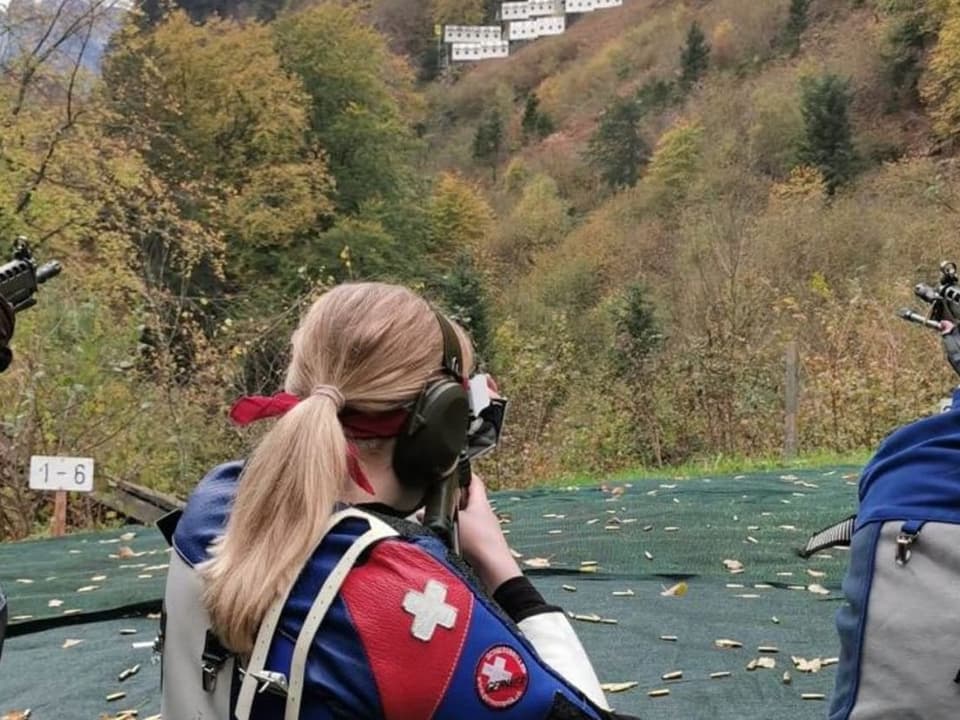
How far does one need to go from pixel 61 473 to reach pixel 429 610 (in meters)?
4.67

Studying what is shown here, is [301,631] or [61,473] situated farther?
[61,473]

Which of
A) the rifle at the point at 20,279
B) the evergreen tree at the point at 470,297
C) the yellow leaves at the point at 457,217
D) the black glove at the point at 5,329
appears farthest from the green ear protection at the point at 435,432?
the yellow leaves at the point at 457,217

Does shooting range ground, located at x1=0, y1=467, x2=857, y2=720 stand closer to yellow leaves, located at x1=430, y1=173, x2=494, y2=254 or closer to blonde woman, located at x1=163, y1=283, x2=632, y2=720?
blonde woman, located at x1=163, y1=283, x2=632, y2=720

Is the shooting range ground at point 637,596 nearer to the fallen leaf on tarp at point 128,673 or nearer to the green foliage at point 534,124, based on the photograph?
the fallen leaf on tarp at point 128,673

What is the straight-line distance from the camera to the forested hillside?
8180 mm

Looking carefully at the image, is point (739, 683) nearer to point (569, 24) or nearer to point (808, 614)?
point (808, 614)

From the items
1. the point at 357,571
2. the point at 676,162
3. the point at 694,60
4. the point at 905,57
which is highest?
the point at 694,60

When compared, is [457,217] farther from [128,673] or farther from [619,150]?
[128,673]

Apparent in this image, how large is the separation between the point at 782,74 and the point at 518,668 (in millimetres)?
36817

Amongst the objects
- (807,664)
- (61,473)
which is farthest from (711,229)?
(807,664)

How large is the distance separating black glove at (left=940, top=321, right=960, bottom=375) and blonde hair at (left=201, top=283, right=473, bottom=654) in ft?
2.11

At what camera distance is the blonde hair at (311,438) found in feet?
3.51

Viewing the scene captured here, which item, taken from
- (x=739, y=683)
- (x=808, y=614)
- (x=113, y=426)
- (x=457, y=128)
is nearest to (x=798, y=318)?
(x=113, y=426)

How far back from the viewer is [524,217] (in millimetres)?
33312
